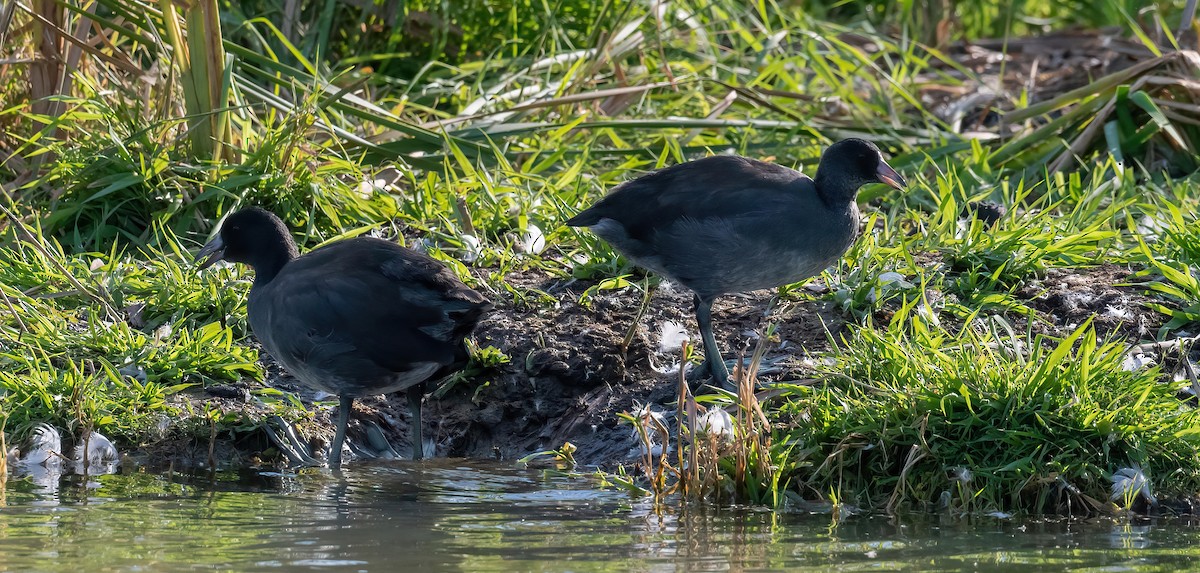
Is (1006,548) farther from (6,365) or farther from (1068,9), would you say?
(1068,9)

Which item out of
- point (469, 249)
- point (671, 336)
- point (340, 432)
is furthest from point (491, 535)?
point (469, 249)

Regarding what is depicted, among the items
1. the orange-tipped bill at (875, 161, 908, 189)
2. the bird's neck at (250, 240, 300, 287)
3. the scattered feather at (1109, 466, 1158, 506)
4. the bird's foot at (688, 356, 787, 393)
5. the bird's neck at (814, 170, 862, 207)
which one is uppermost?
the orange-tipped bill at (875, 161, 908, 189)

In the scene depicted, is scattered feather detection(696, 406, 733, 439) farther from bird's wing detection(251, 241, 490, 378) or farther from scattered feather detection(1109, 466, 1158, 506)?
scattered feather detection(1109, 466, 1158, 506)

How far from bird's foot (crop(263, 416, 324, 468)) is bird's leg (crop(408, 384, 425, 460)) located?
1.10 ft

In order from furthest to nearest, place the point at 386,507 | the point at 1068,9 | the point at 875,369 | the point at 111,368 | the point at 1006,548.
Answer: the point at 1068,9
the point at 111,368
the point at 875,369
the point at 386,507
the point at 1006,548

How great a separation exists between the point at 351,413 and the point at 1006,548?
2.59 m

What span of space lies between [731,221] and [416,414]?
50.7 inches

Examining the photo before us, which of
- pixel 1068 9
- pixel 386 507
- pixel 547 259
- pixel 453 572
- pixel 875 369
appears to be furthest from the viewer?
pixel 1068 9

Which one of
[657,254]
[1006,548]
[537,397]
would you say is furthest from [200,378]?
[1006,548]

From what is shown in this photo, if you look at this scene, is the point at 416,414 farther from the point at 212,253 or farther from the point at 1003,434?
the point at 1003,434

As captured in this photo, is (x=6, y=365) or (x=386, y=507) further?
(x=6, y=365)

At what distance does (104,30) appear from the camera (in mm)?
7117

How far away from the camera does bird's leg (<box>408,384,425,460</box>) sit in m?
5.16

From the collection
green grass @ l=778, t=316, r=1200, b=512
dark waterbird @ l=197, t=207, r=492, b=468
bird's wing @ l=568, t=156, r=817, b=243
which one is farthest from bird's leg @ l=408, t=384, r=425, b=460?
green grass @ l=778, t=316, r=1200, b=512
